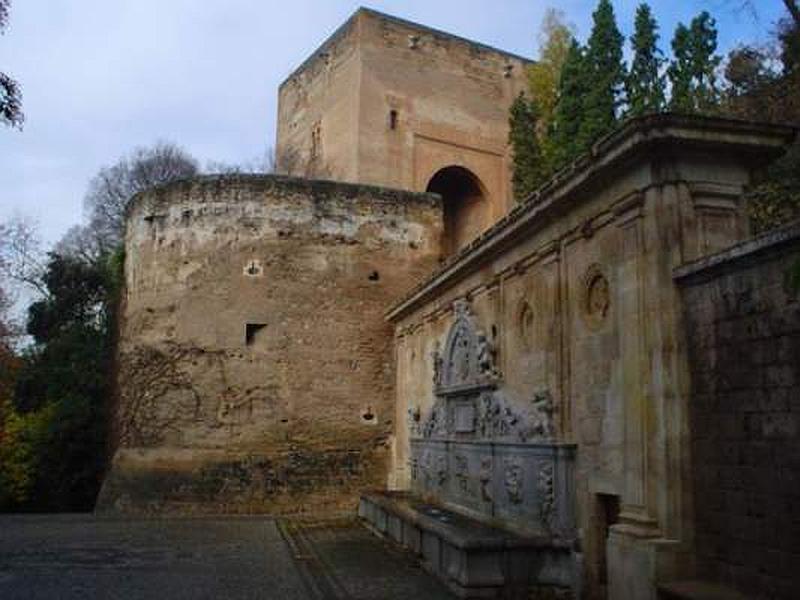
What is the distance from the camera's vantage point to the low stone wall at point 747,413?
209 inches

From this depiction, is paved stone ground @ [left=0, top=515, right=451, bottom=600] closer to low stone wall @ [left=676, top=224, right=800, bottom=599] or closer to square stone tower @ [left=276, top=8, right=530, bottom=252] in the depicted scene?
low stone wall @ [left=676, top=224, right=800, bottom=599]

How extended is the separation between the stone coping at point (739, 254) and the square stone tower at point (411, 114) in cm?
1998

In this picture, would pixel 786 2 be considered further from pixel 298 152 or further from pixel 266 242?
pixel 298 152

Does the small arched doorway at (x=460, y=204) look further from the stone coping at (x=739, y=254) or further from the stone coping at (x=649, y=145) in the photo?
the stone coping at (x=739, y=254)

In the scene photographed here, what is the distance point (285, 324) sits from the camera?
16859 millimetres

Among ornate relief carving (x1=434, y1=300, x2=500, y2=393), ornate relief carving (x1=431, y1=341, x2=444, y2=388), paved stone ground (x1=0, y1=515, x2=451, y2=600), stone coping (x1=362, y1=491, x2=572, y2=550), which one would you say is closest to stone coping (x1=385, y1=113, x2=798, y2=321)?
ornate relief carving (x1=434, y1=300, x2=500, y2=393)

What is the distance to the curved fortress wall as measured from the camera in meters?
16.2

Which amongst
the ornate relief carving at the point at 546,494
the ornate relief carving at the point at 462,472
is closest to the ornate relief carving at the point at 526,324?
the ornate relief carving at the point at 546,494

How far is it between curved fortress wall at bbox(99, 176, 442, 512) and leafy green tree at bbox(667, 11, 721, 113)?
695cm

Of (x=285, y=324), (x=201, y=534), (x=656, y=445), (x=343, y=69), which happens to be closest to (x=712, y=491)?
(x=656, y=445)

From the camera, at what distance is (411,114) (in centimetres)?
2738

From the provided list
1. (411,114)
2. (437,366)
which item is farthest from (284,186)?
(411,114)

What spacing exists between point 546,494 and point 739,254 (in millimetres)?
3582

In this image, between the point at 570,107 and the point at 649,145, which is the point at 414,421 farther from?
the point at 570,107
